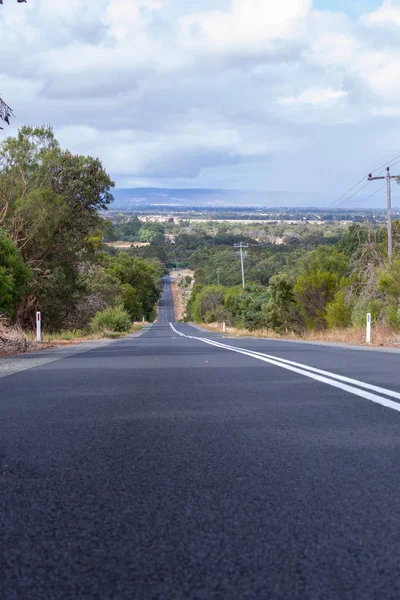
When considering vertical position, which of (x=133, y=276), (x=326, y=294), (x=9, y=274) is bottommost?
(x=326, y=294)

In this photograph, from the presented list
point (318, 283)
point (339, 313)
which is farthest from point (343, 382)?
point (318, 283)

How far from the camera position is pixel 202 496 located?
13.9ft

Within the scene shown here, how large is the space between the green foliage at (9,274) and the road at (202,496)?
12.8 metres

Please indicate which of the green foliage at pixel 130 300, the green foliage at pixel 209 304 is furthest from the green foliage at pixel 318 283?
the green foliage at pixel 209 304

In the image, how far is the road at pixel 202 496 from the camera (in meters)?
3.00

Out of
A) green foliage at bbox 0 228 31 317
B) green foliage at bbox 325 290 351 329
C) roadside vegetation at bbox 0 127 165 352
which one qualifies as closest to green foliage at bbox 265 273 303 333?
green foliage at bbox 325 290 351 329

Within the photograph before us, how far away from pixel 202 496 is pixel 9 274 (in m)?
18.4

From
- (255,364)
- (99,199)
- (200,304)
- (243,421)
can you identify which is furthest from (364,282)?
(200,304)

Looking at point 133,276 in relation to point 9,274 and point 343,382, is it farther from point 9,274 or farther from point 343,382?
point 343,382

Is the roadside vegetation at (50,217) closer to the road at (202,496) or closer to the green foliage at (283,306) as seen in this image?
the green foliage at (283,306)

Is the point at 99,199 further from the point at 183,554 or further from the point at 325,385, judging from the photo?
the point at 183,554

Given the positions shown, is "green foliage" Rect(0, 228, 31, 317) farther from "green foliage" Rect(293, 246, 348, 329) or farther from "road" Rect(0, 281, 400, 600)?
"green foliage" Rect(293, 246, 348, 329)

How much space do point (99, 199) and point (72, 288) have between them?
203 inches

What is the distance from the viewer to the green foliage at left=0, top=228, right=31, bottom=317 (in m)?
21.0
